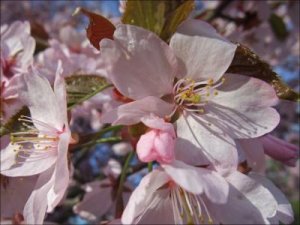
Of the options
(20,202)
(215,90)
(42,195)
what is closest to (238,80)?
(215,90)

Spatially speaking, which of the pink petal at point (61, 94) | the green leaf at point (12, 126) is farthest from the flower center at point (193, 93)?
the green leaf at point (12, 126)

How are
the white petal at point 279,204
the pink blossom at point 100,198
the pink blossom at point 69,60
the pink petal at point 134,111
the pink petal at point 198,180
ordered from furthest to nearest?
the pink blossom at point 69,60 < the pink blossom at point 100,198 < the white petal at point 279,204 < the pink petal at point 134,111 < the pink petal at point 198,180

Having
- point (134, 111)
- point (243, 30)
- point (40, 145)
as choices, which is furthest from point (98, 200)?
point (243, 30)

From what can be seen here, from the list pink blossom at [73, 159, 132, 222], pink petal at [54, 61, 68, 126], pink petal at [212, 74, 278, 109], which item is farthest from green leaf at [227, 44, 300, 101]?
pink blossom at [73, 159, 132, 222]

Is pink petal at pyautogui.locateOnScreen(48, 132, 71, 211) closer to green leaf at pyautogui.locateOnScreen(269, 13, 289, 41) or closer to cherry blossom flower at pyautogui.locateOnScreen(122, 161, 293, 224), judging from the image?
cherry blossom flower at pyautogui.locateOnScreen(122, 161, 293, 224)

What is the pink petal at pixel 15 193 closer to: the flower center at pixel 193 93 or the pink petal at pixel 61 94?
the pink petal at pixel 61 94
